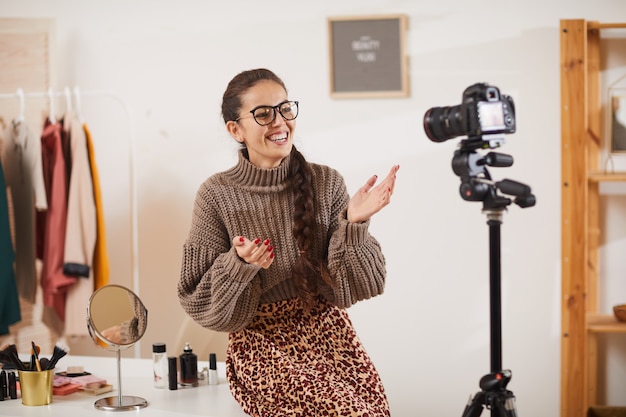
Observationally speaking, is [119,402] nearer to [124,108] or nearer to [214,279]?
[214,279]

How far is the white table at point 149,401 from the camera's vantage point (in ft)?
6.91

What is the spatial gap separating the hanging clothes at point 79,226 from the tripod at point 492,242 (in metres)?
1.97

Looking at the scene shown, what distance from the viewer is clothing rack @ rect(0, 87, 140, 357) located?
3.38 meters

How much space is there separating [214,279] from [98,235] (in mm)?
1448

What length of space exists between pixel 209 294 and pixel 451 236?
1.49m

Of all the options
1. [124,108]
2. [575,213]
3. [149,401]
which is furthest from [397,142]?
[149,401]

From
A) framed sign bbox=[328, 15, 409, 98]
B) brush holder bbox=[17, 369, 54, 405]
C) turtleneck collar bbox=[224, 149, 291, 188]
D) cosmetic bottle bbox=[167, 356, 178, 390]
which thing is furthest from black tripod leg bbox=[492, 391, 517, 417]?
framed sign bbox=[328, 15, 409, 98]

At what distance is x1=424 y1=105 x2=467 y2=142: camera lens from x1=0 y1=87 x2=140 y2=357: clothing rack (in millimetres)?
1886

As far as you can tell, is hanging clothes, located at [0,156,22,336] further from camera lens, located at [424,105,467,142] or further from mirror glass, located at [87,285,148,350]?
camera lens, located at [424,105,467,142]

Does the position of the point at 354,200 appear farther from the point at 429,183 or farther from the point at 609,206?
the point at 609,206

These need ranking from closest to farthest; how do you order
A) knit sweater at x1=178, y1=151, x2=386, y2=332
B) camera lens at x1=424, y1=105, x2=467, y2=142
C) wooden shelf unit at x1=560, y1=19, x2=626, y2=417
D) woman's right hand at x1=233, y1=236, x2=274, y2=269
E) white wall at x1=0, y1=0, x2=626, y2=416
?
camera lens at x1=424, y1=105, x2=467, y2=142 → woman's right hand at x1=233, y1=236, x2=274, y2=269 → knit sweater at x1=178, y1=151, x2=386, y2=332 → wooden shelf unit at x1=560, y1=19, x2=626, y2=417 → white wall at x1=0, y1=0, x2=626, y2=416

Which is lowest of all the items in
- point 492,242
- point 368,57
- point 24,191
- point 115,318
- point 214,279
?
point 115,318

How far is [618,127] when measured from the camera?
3195 mm

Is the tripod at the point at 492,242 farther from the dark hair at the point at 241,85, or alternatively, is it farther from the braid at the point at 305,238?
the dark hair at the point at 241,85
